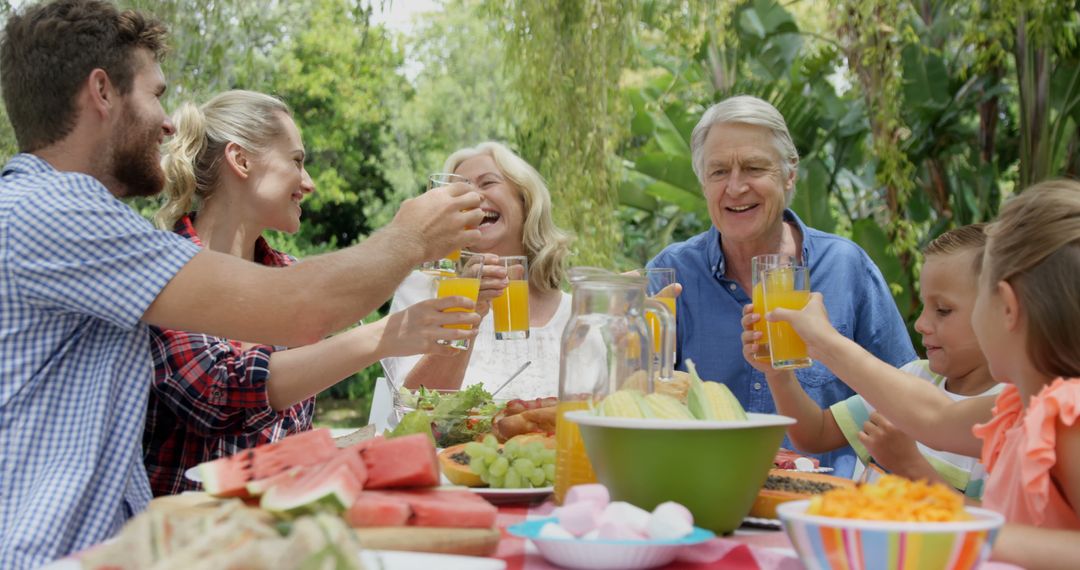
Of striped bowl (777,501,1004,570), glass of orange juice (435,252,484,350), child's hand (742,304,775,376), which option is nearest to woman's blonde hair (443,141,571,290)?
glass of orange juice (435,252,484,350)

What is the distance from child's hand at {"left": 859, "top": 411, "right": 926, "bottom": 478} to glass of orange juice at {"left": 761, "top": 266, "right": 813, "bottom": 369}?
28 centimetres

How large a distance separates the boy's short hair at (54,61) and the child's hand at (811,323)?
146 cm

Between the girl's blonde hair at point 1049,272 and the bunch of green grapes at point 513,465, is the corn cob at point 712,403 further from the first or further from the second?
the girl's blonde hair at point 1049,272

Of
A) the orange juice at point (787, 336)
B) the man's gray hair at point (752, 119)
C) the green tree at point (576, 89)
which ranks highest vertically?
the green tree at point (576, 89)

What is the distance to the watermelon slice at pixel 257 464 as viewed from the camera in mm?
1521

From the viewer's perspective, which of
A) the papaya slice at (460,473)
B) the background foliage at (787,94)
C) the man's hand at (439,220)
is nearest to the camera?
the papaya slice at (460,473)

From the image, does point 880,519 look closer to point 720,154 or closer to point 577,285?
point 577,285

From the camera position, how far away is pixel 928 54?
26.7ft

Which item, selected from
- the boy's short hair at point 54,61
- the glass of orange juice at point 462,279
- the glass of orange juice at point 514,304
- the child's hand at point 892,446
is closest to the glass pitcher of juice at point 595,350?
the child's hand at point 892,446

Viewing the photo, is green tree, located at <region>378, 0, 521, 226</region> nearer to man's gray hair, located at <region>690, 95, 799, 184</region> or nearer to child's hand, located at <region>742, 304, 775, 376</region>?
man's gray hair, located at <region>690, 95, 799, 184</region>

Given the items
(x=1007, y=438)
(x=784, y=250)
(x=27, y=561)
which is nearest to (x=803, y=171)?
(x=784, y=250)

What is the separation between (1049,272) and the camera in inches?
68.0

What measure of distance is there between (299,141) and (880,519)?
2693 mm

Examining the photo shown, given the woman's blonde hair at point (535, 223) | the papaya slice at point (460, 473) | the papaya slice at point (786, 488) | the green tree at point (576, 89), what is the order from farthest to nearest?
1. the green tree at point (576, 89)
2. the woman's blonde hair at point (535, 223)
3. the papaya slice at point (460, 473)
4. the papaya slice at point (786, 488)
